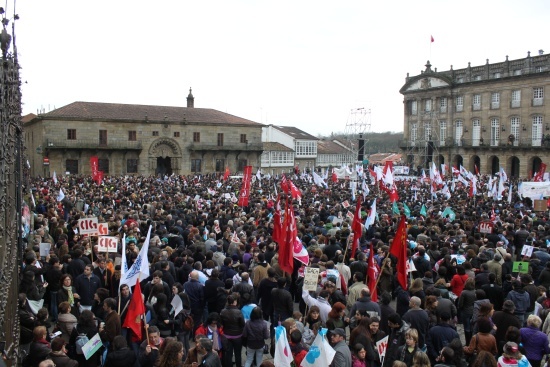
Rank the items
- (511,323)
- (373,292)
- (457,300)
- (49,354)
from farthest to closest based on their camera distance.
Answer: (457,300)
(373,292)
(511,323)
(49,354)

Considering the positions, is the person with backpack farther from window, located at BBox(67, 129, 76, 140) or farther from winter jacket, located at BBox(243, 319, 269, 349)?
window, located at BBox(67, 129, 76, 140)

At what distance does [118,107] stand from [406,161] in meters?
35.0

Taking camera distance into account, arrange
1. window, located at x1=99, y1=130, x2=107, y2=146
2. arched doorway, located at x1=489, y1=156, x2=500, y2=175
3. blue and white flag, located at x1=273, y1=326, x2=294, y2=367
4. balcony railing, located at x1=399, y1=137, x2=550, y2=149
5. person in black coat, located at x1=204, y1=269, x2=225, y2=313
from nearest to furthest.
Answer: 1. blue and white flag, located at x1=273, y1=326, x2=294, y2=367
2. person in black coat, located at x1=204, y1=269, x2=225, y2=313
3. window, located at x1=99, y1=130, x2=107, y2=146
4. balcony railing, located at x1=399, y1=137, x2=550, y2=149
5. arched doorway, located at x1=489, y1=156, x2=500, y2=175

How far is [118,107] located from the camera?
54938 millimetres

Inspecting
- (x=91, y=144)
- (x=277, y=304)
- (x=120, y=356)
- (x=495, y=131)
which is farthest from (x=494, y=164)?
(x=120, y=356)

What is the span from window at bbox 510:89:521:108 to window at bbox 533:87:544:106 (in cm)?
171

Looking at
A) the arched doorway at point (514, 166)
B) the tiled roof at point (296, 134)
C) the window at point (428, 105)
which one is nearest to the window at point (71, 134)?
the tiled roof at point (296, 134)

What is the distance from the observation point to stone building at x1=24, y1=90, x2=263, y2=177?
49.5m

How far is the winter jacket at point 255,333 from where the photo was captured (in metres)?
7.82

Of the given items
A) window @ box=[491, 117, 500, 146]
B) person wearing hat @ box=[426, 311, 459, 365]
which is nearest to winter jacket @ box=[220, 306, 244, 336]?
person wearing hat @ box=[426, 311, 459, 365]

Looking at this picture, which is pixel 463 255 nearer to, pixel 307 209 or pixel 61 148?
pixel 307 209

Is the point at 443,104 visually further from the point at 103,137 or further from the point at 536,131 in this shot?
the point at 103,137

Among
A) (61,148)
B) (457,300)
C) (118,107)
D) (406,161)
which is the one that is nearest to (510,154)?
(406,161)

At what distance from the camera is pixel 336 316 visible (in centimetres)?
769
